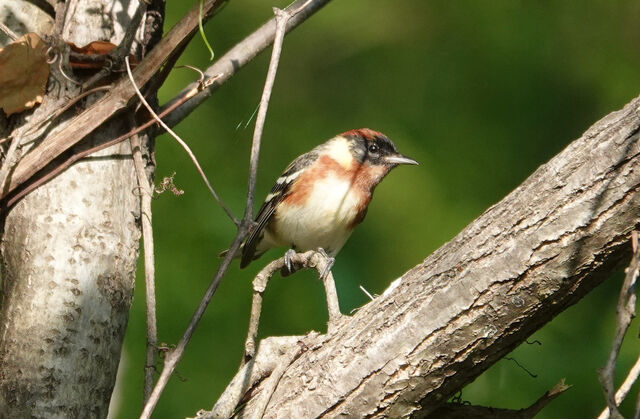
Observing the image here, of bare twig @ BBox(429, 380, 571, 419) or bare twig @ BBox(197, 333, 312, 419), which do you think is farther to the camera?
bare twig @ BBox(197, 333, 312, 419)

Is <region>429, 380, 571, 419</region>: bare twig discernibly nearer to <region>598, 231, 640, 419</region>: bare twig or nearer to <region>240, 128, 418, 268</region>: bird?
<region>598, 231, 640, 419</region>: bare twig

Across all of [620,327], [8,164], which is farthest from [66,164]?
[620,327]

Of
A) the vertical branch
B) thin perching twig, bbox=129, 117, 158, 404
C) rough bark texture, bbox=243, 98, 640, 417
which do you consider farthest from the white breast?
rough bark texture, bbox=243, 98, 640, 417

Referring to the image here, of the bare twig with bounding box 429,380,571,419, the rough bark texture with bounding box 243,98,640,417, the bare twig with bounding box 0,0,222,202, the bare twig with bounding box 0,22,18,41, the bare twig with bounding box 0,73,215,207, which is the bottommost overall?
the bare twig with bounding box 429,380,571,419

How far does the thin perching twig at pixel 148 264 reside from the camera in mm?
2861

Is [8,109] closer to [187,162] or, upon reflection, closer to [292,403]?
[292,403]

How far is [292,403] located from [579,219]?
1024mm

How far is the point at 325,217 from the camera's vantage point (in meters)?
5.04

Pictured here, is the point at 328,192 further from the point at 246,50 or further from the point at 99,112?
the point at 99,112

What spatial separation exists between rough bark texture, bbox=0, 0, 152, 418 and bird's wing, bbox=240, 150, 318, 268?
1980 millimetres

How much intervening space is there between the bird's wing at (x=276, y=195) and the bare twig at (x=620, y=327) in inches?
130

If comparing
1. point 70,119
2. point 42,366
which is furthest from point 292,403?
point 70,119

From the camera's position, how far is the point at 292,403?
8.59 ft

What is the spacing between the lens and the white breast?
503cm
